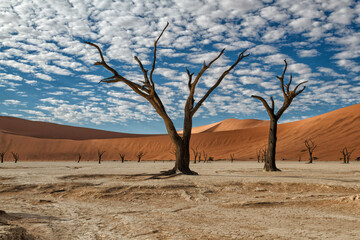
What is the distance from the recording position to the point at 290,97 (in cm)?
1633

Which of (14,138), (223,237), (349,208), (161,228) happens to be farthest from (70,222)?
(14,138)

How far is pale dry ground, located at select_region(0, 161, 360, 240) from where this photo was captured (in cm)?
418

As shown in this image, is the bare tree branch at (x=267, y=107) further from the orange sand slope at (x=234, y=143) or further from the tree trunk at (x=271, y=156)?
the orange sand slope at (x=234, y=143)

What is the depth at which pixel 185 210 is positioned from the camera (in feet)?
19.1

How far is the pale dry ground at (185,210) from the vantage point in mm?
4184

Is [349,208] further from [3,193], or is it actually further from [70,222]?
[3,193]

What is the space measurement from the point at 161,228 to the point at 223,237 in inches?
35.5

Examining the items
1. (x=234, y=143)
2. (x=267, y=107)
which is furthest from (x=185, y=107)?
(x=234, y=143)

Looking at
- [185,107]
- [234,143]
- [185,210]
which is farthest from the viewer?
[234,143]

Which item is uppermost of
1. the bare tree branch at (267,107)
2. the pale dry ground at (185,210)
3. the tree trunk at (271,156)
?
the bare tree branch at (267,107)

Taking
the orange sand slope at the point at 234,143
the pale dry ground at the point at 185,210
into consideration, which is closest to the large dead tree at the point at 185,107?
the pale dry ground at the point at 185,210

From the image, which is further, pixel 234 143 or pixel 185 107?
A: pixel 234 143

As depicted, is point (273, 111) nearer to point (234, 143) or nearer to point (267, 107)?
point (267, 107)

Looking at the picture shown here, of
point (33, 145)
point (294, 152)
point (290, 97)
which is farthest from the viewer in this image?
point (33, 145)
